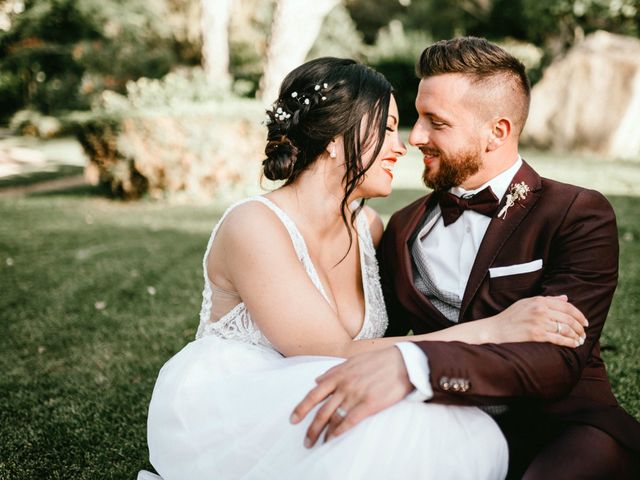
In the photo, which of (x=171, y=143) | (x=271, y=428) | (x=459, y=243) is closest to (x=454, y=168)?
(x=459, y=243)

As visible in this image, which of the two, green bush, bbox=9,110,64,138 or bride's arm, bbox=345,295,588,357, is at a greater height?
bride's arm, bbox=345,295,588,357

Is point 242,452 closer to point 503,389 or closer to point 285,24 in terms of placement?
point 503,389

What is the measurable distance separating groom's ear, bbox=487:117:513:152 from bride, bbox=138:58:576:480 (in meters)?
0.40

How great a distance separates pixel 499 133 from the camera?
280 cm

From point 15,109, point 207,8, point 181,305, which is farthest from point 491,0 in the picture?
point 15,109

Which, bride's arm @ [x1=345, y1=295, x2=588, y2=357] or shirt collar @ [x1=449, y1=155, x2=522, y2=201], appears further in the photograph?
shirt collar @ [x1=449, y1=155, x2=522, y2=201]

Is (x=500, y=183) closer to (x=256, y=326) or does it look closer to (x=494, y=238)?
(x=494, y=238)

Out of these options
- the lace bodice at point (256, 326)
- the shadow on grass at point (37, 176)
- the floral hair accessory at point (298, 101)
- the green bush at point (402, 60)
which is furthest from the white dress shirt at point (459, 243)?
the green bush at point (402, 60)

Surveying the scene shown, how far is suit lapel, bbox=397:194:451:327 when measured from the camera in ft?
8.63

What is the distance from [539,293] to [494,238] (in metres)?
0.28

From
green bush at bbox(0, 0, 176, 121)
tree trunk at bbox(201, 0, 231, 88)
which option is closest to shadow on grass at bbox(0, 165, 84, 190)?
green bush at bbox(0, 0, 176, 121)

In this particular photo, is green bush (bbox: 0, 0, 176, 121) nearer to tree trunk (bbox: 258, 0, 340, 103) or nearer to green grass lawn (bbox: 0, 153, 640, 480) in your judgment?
tree trunk (bbox: 258, 0, 340, 103)

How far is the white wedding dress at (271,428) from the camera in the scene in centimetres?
180

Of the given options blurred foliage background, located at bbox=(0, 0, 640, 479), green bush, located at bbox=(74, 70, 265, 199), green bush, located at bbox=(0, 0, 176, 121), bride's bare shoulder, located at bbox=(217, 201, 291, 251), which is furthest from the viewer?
green bush, located at bbox=(0, 0, 176, 121)
